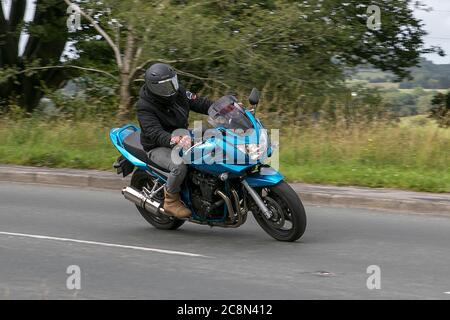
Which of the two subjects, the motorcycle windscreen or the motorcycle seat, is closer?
the motorcycle windscreen

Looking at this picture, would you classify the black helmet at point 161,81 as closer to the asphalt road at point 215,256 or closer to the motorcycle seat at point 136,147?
the motorcycle seat at point 136,147

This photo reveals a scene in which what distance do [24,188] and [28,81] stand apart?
38.4 feet

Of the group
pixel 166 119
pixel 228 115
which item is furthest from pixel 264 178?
pixel 166 119

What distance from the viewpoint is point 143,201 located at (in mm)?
9969

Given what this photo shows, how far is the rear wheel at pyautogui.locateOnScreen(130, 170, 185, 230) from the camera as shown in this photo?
10.1 meters

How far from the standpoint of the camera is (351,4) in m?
21.7

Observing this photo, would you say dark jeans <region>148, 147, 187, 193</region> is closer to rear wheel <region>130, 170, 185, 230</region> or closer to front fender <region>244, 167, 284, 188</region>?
rear wheel <region>130, 170, 185, 230</region>

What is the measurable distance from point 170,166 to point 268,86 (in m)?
9.36

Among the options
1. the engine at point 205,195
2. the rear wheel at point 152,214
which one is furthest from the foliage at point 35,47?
the engine at point 205,195

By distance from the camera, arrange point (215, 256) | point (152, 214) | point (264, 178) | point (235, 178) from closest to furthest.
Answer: point (215, 256)
point (264, 178)
point (235, 178)
point (152, 214)

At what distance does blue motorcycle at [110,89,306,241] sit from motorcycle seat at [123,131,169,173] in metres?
0.02

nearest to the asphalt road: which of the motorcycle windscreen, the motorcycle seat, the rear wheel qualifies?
the rear wheel

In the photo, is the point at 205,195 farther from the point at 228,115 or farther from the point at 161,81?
the point at 161,81

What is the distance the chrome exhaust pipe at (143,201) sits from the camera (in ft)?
32.3
